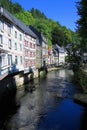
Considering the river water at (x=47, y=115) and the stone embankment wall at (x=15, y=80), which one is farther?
the stone embankment wall at (x=15, y=80)

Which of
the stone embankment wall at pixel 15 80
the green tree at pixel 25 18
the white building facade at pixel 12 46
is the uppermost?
the green tree at pixel 25 18

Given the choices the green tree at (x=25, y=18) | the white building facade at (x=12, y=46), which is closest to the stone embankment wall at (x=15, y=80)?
the white building facade at (x=12, y=46)

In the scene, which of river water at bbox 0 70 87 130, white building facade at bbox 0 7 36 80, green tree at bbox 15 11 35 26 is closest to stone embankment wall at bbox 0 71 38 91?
white building facade at bbox 0 7 36 80

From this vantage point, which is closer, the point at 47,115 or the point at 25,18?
the point at 47,115

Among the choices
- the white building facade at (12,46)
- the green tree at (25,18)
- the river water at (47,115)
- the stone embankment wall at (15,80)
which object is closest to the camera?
the river water at (47,115)

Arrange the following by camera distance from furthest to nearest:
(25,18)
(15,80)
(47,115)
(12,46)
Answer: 1. (25,18)
2. (12,46)
3. (15,80)
4. (47,115)

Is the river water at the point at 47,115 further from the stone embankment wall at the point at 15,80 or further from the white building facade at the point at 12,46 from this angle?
the white building facade at the point at 12,46

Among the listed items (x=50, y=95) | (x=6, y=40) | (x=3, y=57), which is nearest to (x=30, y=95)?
(x=50, y=95)

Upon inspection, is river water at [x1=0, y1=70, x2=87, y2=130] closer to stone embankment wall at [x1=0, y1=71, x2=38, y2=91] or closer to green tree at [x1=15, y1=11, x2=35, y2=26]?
stone embankment wall at [x1=0, y1=71, x2=38, y2=91]

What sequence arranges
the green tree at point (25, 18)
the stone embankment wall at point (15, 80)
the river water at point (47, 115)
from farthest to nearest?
the green tree at point (25, 18), the stone embankment wall at point (15, 80), the river water at point (47, 115)

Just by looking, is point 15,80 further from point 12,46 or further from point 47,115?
point 47,115

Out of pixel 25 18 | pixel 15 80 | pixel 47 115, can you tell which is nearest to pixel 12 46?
pixel 15 80

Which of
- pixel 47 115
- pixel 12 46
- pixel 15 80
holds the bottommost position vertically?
pixel 47 115

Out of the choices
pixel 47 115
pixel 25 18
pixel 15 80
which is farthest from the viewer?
pixel 25 18
